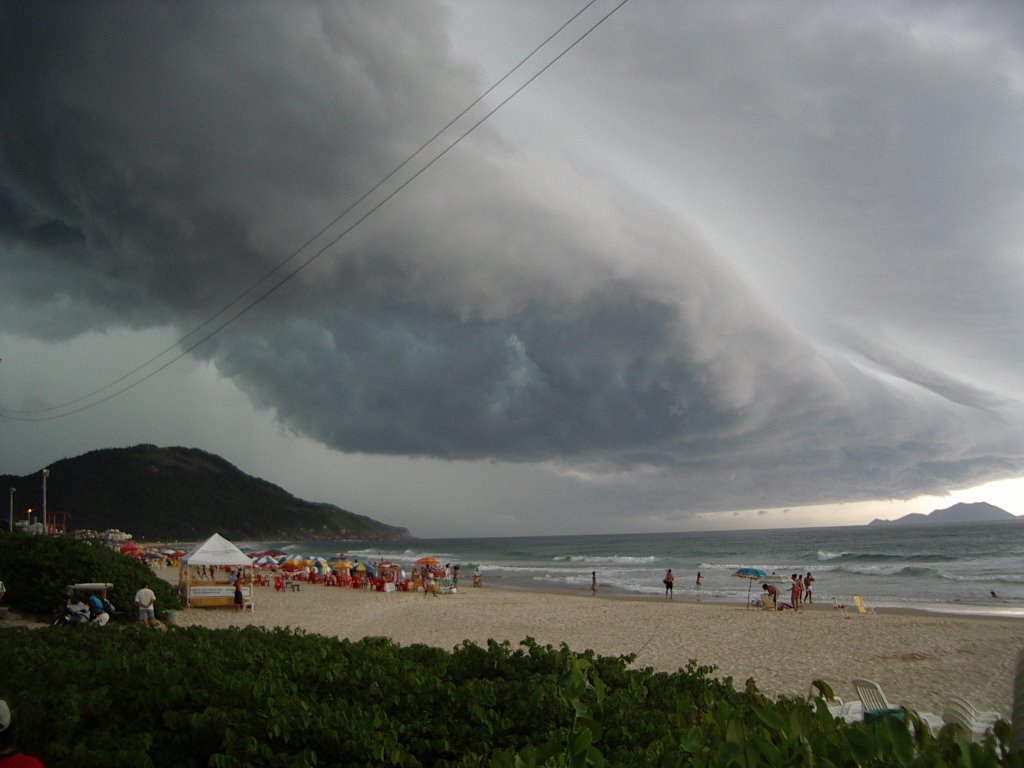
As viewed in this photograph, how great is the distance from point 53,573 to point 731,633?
53.8 feet

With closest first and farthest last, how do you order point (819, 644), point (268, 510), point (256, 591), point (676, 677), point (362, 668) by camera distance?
point (362, 668) < point (676, 677) < point (819, 644) < point (256, 591) < point (268, 510)

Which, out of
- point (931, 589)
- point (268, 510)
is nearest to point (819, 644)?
point (931, 589)

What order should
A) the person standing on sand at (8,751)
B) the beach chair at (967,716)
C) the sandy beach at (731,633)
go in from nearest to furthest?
the person standing on sand at (8,751) → the beach chair at (967,716) → the sandy beach at (731,633)

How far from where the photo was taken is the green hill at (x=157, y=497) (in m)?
144

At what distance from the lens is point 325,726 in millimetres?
3678

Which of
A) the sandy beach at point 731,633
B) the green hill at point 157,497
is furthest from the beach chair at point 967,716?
the green hill at point 157,497

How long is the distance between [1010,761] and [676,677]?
3596 mm

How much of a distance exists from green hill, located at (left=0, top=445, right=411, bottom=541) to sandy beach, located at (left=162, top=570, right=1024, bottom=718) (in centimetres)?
11626

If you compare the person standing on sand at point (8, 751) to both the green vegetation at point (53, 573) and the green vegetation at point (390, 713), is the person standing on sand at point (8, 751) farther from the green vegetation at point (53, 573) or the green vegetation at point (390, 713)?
the green vegetation at point (53, 573)

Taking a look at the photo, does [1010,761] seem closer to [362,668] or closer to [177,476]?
[362,668]

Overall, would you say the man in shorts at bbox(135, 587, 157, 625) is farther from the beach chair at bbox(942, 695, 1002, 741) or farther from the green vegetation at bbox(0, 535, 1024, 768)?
the beach chair at bbox(942, 695, 1002, 741)

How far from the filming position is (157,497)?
527 feet

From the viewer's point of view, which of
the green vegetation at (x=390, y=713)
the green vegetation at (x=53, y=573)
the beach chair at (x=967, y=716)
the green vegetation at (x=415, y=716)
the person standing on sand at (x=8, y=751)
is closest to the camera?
the green vegetation at (x=415, y=716)

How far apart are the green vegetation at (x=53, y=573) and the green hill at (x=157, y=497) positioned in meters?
119
